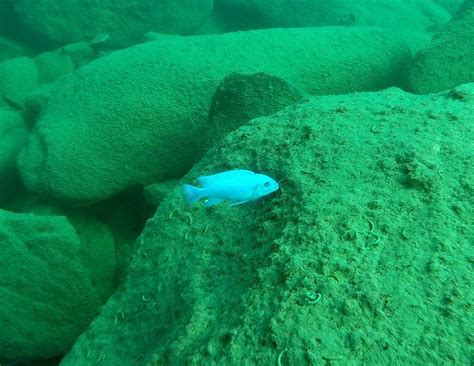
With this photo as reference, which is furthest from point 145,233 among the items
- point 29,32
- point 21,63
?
point 29,32

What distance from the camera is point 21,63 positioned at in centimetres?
779

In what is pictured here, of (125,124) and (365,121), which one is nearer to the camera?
(365,121)

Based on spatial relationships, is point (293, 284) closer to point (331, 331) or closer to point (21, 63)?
point (331, 331)

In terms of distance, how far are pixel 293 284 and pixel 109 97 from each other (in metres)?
4.09

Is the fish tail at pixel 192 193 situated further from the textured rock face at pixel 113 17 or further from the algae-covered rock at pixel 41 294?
the textured rock face at pixel 113 17

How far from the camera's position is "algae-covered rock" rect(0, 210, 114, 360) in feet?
10.1

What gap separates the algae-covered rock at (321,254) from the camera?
58.2 inches

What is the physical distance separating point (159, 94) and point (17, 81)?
15.1 feet

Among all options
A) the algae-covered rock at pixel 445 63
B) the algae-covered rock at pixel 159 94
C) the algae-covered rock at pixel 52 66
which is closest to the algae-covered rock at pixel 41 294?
the algae-covered rock at pixel 159 94

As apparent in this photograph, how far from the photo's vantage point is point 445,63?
4641 mm

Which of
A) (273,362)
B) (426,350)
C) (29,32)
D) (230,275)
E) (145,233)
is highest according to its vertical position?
(426,350)

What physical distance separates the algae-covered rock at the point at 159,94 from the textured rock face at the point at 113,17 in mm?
3478

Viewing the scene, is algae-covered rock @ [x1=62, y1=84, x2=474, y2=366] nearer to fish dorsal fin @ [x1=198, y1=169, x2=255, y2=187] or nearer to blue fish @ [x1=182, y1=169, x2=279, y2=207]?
blue fish @ [x1=182, y1=169, x2=279, y2=207]

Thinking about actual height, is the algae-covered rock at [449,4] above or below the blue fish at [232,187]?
below
